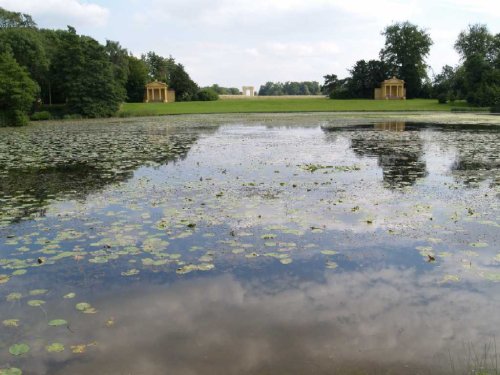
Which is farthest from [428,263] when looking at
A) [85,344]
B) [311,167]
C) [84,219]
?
[311,167]

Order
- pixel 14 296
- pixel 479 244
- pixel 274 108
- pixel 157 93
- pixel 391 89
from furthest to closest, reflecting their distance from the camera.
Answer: pixel 391 89, pixel 157 93, pixel 274 108, pixel 479 244, pixel 14 296

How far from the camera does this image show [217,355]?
4309 millimetres

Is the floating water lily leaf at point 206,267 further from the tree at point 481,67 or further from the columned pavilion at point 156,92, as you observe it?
the columned pavilion at point 156,92

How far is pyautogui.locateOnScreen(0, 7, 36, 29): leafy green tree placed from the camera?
77.1 meters

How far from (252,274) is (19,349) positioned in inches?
112

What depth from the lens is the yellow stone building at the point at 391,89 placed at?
3487 inches

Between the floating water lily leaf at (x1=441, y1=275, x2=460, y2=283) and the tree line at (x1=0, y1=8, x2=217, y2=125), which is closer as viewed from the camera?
the floating water lily leaf at (x1=441, y1=275, x2=460, y2=283)

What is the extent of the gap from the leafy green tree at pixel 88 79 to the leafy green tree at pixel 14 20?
1102 inches

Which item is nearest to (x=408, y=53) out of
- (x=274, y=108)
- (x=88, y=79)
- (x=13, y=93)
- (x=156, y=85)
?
(x=274, y=108)

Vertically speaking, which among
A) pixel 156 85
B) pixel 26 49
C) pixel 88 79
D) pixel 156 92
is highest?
pixel 26 49

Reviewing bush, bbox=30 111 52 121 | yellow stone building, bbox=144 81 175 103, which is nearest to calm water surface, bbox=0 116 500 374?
bush, bbox=30 111 52 121

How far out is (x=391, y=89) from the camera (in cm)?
8944

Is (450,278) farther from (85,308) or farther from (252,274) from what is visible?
(85,308)

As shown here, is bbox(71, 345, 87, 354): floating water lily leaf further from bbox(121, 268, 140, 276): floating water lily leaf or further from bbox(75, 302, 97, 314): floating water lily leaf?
bbox(121, 268, 140, 276): floating water lily leaf
